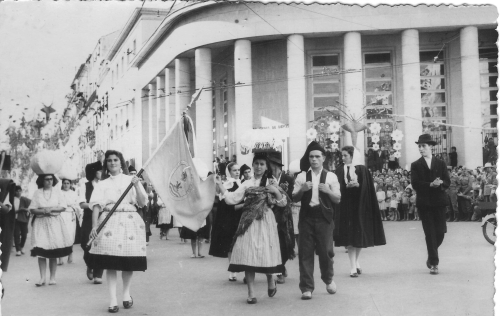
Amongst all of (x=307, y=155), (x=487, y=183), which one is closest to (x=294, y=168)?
(x=487, y=183)

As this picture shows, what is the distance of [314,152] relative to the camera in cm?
705

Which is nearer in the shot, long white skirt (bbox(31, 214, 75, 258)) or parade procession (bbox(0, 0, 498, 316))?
parade procession (bbox(0, 0, 498, 316))

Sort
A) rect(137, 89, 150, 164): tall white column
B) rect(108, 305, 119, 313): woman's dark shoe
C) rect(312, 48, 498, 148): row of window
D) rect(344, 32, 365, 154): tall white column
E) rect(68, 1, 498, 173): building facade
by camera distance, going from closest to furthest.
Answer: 1. rect(108, 305, 119, 313): woman's dark shoe
2. rect(137, 89, 150, 164): tall white column
3. rect(68, 1, 498, 173): building facade
4. rect(312, 48, 498, 148): row of window
5. rect(344, 32, 365, 154): tall white column

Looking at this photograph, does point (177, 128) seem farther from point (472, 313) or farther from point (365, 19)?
point (365, 19)

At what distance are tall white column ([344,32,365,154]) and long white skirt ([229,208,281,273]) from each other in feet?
58.0

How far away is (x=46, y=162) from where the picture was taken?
775 centimetres

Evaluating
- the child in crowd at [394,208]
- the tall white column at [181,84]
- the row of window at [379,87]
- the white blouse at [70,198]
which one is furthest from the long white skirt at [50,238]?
the tall white column at [181,84]

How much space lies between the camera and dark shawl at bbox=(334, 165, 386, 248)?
8594mm

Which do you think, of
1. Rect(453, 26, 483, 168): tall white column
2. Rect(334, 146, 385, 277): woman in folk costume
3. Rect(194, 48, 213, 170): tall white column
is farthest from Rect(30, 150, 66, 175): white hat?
Rect(194, 48, 213, 170): tall white column

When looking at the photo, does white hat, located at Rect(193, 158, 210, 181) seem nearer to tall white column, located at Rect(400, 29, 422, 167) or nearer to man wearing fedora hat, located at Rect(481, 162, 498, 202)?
man wearing fedora hat, located at Rect(481, 162, 498, 202)

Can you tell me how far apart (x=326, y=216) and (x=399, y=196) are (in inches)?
486

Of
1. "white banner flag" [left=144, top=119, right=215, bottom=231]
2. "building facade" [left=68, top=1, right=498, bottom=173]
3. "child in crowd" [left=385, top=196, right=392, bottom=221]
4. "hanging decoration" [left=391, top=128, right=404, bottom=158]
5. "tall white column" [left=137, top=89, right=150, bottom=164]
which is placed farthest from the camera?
"hanging decoration" [left=391, top=128, right=404, bottom=158]

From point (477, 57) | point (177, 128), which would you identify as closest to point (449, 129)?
point (477, 57)

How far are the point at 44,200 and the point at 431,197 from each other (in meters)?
5.68
